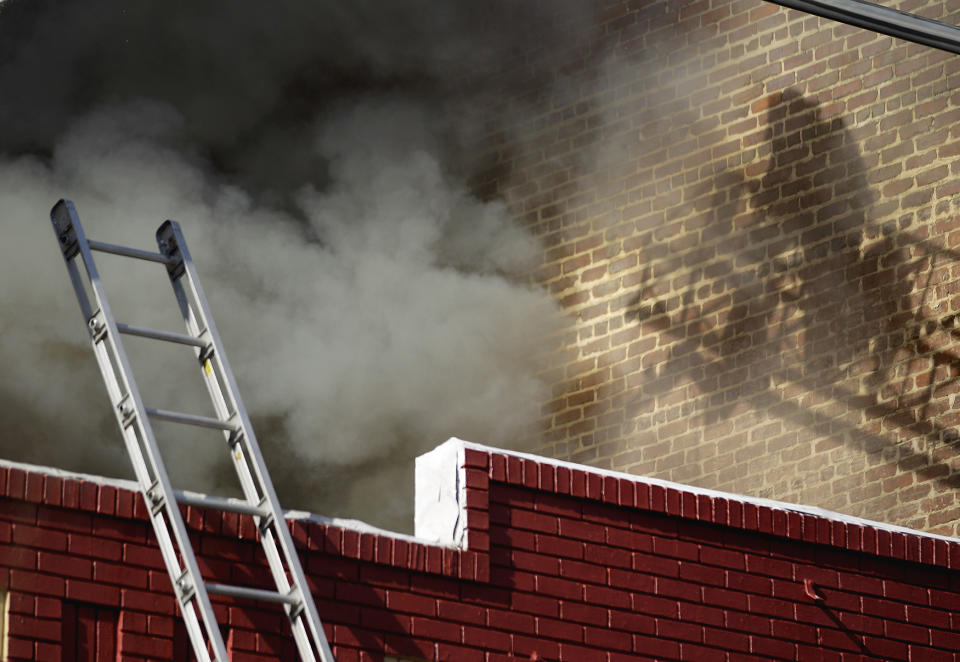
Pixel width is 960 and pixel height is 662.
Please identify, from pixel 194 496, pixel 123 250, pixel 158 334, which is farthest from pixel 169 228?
pixel 194 496

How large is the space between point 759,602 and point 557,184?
6334 millimetres

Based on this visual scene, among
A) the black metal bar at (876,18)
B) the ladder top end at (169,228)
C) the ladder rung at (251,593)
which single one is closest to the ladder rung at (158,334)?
the ladder top end at (169,228)

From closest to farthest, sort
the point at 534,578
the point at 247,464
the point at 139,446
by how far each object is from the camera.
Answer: the point at 139,446, the point at 247,464, the point at 534,578

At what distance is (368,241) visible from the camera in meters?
16.9

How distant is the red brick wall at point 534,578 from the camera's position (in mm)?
7078

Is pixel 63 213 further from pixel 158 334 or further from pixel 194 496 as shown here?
pixel 194 496

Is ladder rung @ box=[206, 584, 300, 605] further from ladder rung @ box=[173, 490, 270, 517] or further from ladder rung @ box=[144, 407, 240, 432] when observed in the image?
ladder rung @ box=[144, 407, 240, 432]

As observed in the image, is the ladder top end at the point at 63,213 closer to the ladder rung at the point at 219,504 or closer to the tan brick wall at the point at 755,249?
the ladder rung at the point at 219,504

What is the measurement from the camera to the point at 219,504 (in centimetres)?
723

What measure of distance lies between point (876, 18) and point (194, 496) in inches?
121

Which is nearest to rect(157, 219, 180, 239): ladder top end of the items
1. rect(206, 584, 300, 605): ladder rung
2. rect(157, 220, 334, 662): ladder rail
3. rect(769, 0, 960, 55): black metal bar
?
rect(157, 220, 334, 662): ladder rail

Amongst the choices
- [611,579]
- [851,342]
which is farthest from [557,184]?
[611,579]

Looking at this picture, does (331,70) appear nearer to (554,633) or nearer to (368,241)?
(368,241)

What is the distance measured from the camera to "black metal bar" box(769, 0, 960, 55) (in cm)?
636
